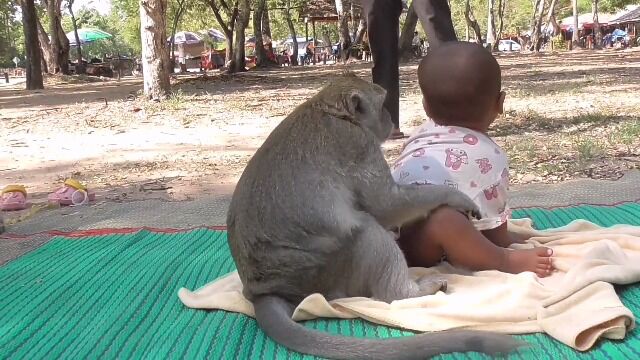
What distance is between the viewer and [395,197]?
2596 millimetres

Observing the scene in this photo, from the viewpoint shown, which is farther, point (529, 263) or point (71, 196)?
point (71, 196)

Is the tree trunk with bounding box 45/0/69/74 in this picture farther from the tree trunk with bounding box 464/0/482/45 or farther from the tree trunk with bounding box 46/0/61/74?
the tree trunk with bounding box 464/0/482/45

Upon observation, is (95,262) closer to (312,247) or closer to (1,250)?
(1,250)

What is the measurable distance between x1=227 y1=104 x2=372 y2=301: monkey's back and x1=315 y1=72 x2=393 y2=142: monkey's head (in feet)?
0.29

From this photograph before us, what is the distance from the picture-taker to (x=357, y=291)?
8.51 feet

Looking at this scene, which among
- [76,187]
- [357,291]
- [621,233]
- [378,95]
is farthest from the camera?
[76,187]

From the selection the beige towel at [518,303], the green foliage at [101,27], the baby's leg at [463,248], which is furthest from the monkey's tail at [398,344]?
the green foliage at [101,27]

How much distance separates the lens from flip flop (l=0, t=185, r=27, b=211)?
17.5ft

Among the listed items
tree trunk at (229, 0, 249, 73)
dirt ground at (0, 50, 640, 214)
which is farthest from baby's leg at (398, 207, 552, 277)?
tree trunk at (229, 0, 249, 73)

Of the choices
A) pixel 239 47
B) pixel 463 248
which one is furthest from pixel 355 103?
pixel 239 47

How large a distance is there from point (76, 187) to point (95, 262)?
2146 mm

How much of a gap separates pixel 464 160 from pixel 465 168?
3 cm

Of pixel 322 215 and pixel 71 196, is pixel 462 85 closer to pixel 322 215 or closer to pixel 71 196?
pixel 322 215

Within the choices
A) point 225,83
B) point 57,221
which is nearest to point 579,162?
point 57,221
